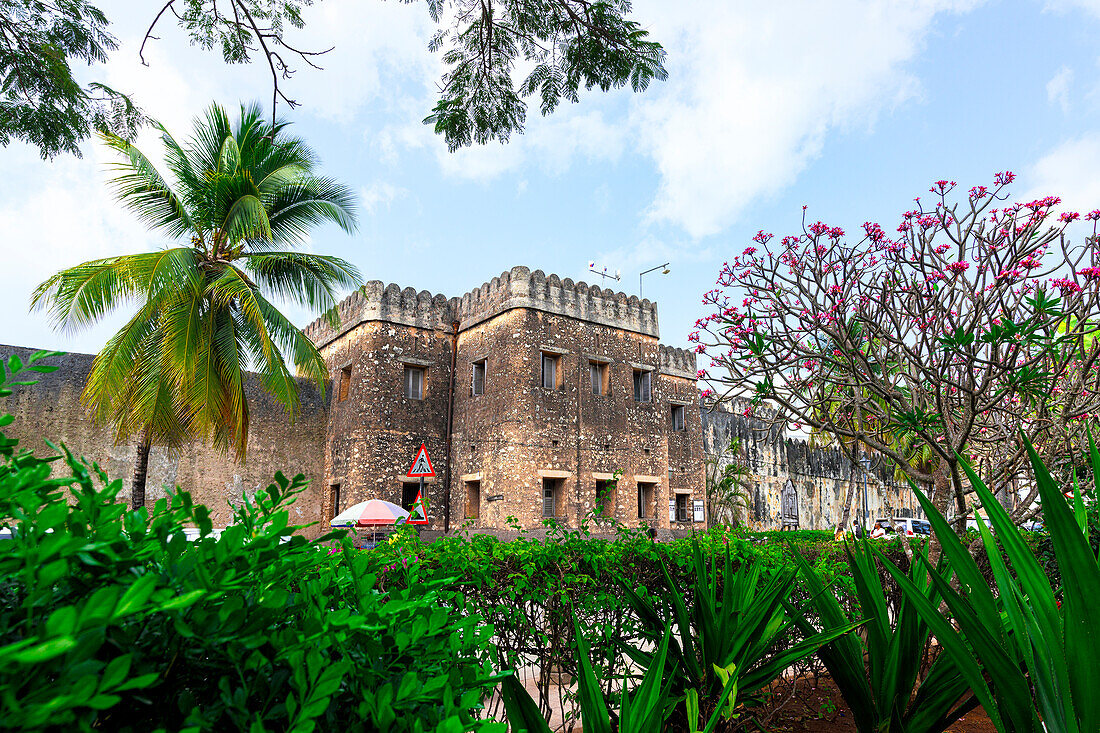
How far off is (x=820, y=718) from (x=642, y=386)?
12.0 metres

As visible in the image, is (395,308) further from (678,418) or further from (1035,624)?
(1035,624)

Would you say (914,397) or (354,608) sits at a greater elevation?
(914,397)

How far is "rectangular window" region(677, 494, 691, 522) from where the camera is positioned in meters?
15.5

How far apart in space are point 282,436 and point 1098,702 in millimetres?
14087

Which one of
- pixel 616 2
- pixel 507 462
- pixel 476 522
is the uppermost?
pixel 616 2

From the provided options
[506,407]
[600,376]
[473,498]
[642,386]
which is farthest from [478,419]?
[642,386]

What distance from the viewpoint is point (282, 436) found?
45.0 feet

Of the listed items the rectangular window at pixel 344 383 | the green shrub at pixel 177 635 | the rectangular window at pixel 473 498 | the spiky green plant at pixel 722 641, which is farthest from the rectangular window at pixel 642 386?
the green shrub at pixel 177 635

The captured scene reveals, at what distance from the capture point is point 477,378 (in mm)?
14398

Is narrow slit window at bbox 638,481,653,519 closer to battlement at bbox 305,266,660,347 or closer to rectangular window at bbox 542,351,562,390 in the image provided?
rectangular window at bbox 542,351,562,390

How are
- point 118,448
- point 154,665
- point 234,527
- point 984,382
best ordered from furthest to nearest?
point 118,448 < point 984,382 < point 234,527 < point 154,665

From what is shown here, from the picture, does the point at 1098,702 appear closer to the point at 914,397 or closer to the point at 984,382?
the point at 984,382

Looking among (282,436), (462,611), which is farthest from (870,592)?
(282,436)

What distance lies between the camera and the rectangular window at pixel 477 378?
46.9ft
